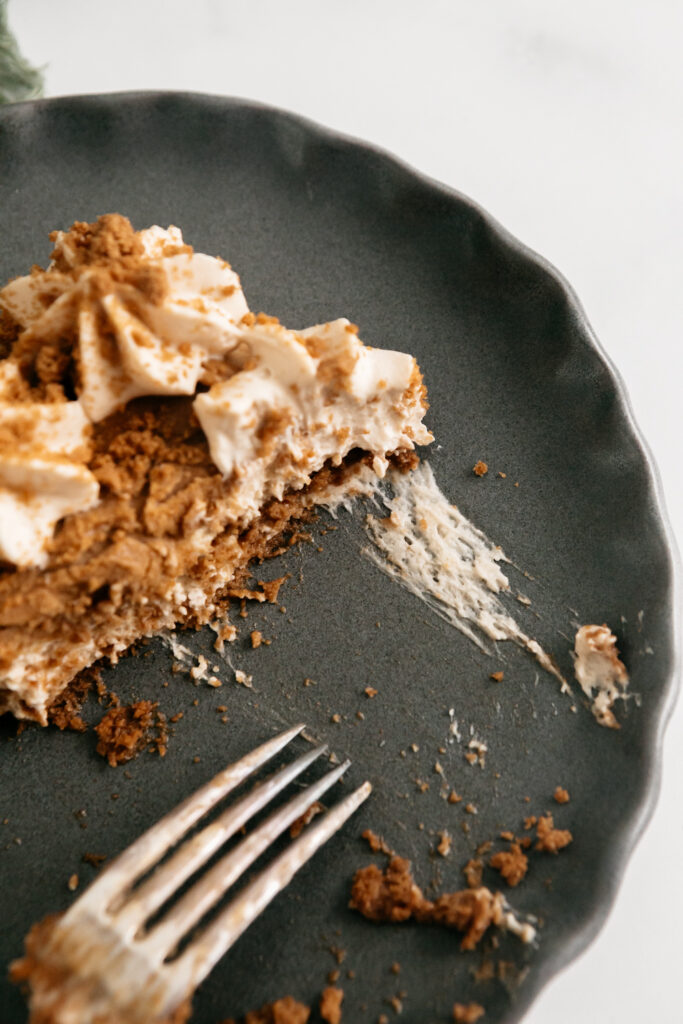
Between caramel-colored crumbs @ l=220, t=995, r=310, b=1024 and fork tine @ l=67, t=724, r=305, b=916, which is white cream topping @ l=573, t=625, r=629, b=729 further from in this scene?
caramel-colored crumbs @ l=220, t=995, r=310, b=1024

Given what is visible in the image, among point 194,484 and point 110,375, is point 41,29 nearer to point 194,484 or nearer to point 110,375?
point 110,375

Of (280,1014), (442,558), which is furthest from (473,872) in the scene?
(442,558)


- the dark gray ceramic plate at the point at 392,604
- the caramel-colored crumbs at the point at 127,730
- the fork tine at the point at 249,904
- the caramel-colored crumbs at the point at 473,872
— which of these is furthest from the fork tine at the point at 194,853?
the caramel-colored crumbs at the point at 473,872

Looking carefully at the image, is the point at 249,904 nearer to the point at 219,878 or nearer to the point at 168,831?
the point at 219,878

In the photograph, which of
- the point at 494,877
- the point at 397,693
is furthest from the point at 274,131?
the point at 494,877

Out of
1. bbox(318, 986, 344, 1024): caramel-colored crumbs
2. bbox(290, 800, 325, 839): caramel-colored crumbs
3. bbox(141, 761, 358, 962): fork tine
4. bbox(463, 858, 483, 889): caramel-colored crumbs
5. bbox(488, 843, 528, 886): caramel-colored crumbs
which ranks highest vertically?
bbox(488, 843, 528, 886): caramel-colored crumbs

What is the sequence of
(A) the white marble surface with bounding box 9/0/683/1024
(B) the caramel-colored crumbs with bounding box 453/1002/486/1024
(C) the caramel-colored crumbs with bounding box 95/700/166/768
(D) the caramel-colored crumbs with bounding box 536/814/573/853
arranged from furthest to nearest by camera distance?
(A) the white marble surface with bounding box 9/0/683/1024 < (C) the caramel-colored crumbs with bounding box 95/700/166/768 < (D) the caramel-colored crumbs with bounding box 536/814/573/853 < (B) the caramel-colored crumbs with bounding box 453/1002/486/1024

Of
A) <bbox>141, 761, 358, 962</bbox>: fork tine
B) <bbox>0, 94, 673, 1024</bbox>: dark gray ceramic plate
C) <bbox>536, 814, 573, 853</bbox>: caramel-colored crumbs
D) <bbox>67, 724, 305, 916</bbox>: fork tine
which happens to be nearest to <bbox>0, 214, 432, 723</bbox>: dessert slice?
<bbox>0, 94, 673, 1024</bbox>: dark gray ceramic plate
